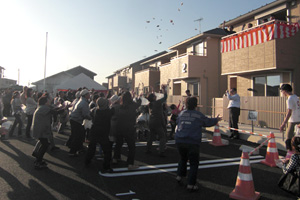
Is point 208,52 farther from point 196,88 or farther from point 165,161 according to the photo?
point 165,161

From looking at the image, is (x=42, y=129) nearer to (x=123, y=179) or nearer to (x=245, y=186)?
(x=123, y=179)

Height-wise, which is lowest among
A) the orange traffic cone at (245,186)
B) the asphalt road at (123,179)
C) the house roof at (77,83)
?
the asphalt road at (123,179)

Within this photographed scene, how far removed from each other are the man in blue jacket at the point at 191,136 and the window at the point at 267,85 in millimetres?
10244

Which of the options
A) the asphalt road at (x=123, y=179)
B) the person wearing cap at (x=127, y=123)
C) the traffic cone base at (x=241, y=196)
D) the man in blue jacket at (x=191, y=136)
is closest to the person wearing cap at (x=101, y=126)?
the person wearing cap at (x=127, y=123)

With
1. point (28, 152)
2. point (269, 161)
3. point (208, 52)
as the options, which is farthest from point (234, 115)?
point (208, 52)

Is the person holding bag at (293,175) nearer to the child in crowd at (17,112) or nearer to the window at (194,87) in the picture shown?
the child in crowd at (17,112)

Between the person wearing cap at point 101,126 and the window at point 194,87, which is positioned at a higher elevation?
the window at point 194,87

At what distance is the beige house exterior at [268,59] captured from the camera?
1107cm

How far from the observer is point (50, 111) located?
17.6ft

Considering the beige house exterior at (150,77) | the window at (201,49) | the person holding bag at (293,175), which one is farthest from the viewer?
the beige house exterior at (150,77)

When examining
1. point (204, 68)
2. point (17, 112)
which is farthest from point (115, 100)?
point (204, 68)

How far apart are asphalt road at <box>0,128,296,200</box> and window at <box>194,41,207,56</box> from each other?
13135 mm

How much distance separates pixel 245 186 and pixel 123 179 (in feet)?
7.45

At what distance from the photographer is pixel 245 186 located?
358cm
